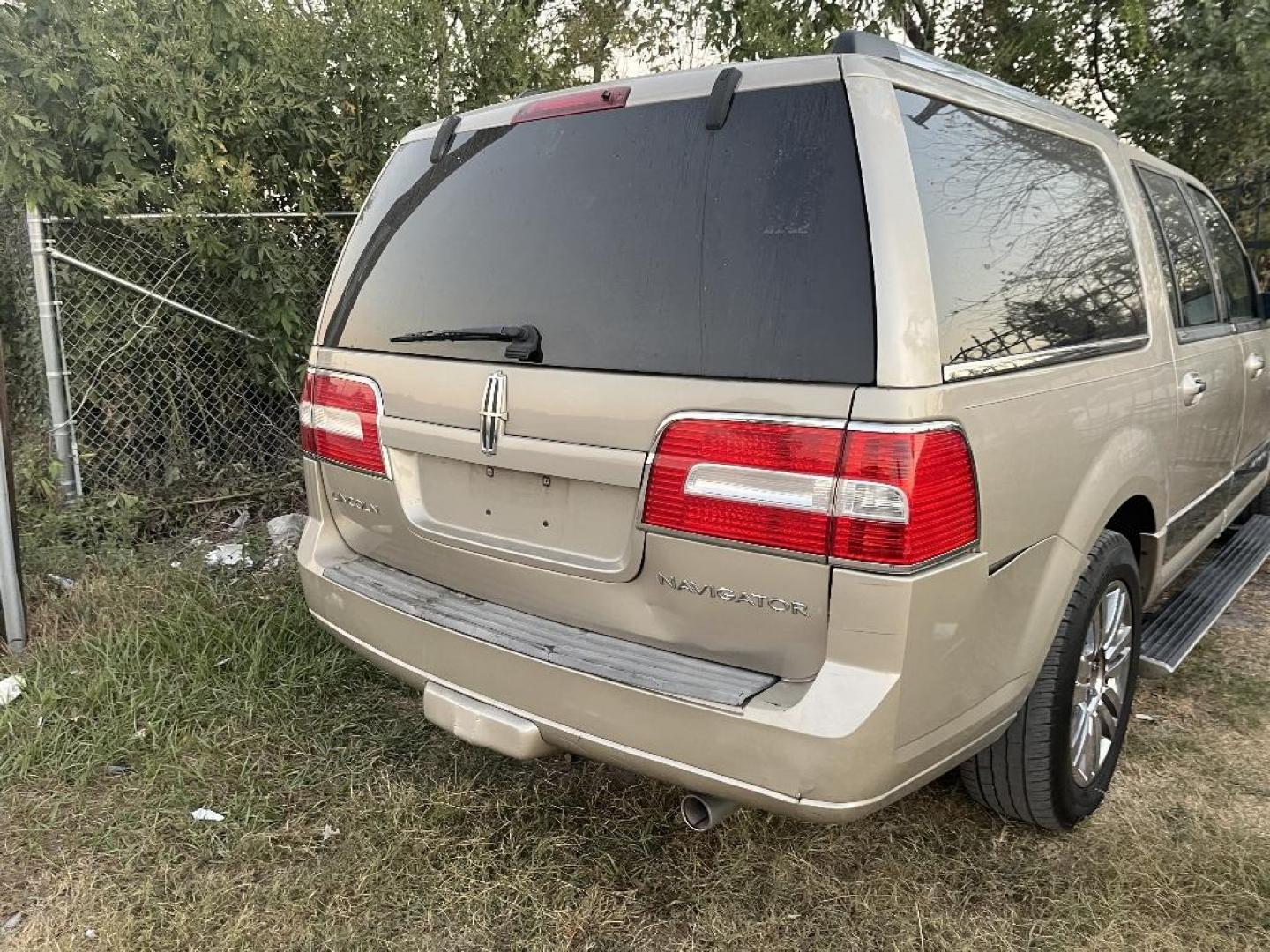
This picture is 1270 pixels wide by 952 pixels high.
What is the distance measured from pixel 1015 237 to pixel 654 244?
889 millimetres

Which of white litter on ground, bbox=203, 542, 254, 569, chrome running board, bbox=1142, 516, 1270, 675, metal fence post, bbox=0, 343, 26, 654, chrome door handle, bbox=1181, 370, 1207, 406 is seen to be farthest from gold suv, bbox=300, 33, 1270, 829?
white litter on ground, bbox=203, 542, 254, 569

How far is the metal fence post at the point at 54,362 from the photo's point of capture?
15.2 feet

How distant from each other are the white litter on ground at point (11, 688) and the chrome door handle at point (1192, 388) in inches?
164

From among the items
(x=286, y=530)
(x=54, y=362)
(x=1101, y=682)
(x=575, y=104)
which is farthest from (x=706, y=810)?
(x=54, y=362)

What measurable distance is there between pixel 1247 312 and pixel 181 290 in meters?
5.34

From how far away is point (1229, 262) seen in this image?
4066 millimetres

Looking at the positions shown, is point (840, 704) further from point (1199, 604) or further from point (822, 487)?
point (1199, 604)

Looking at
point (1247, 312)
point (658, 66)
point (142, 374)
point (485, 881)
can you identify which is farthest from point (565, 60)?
point (485, 881)

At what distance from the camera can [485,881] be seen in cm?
248

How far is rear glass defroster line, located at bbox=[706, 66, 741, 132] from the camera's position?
2031mm

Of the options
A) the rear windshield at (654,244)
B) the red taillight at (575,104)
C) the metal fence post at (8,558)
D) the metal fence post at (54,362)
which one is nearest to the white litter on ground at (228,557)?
the metal fence post at (8,558)

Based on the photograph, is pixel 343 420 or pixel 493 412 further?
pixel 343 420

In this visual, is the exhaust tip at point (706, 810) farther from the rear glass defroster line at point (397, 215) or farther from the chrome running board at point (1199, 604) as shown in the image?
the chrome running board at point (1199, 604)

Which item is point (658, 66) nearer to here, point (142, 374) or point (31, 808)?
point (142, 374)
